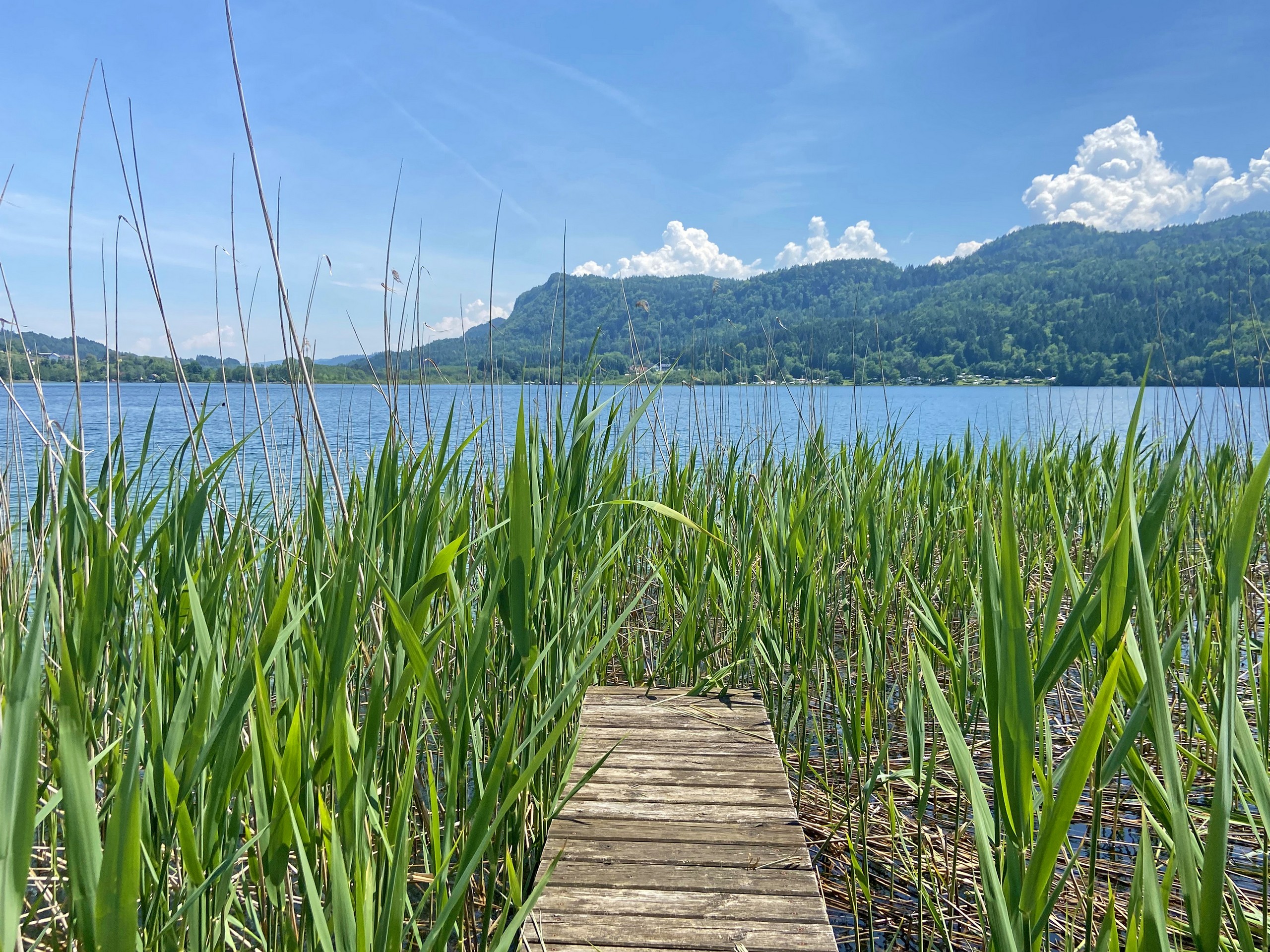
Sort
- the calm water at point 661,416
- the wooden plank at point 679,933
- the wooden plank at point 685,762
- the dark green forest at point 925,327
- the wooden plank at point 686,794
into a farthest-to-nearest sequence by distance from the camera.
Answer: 1. the dark green forest at point 925,327
2. the calm water at point 661,416
3. the wooden plank at point 685,762
4. the wooden plank at point 686,794
5. the wooden plank at point 679,933

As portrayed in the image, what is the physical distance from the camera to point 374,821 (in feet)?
3.41

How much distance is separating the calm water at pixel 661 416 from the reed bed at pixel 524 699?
1.13 ft

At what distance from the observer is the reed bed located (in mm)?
740

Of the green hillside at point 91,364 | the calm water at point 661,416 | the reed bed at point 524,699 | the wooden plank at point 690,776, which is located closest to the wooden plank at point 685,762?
the wooden plank at point 690,776

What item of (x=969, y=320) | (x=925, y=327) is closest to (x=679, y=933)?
(x=925, y=327)

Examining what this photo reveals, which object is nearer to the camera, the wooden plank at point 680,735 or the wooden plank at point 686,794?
the wooden plank at point 686,794

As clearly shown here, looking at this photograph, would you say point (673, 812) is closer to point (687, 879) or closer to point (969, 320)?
point (687, 879)

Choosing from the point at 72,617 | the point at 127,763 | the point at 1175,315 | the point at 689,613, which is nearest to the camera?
the point at 127,763

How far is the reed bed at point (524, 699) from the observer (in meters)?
0.74

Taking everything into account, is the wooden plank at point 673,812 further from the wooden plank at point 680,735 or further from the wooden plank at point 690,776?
the wooden plank at point 680,735

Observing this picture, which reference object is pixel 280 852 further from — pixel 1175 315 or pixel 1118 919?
pixel 1175 315

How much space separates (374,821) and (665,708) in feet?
4.71

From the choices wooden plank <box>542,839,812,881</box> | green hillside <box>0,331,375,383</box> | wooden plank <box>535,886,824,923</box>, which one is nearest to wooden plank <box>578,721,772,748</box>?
wooden plank <box>542,839,812,881</box>

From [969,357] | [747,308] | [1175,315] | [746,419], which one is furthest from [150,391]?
[1175,315]
